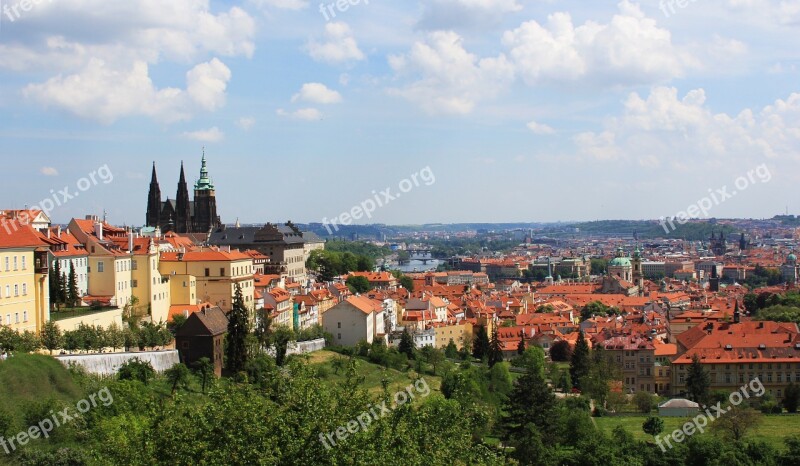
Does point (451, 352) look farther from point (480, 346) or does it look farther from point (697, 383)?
point (697, 383)

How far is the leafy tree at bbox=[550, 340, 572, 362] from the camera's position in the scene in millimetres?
81250

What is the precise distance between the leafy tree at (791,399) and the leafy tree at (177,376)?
3674cm

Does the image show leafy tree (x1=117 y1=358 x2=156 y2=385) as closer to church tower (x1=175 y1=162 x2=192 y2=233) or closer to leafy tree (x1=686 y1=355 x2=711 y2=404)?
leafy tree (x1=686 y1=355 x2=711 y2=404)

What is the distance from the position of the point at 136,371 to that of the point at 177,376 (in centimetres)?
183

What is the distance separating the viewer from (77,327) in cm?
4153

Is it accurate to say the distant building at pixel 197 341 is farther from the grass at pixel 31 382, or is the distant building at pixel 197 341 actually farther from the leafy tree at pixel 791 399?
the leafy tree at pixel 791 399

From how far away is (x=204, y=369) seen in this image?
41938 millimetres

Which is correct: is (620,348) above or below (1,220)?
below

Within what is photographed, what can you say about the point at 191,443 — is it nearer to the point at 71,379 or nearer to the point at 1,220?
the point at 71,379

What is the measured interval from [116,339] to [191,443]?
2054 cm

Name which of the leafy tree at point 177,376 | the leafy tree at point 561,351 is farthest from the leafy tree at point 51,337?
the leafy tree at point 561,351

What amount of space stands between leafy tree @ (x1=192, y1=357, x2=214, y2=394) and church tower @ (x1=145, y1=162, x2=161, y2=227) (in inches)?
2589

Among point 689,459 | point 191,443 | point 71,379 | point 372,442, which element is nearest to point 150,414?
point 191,443

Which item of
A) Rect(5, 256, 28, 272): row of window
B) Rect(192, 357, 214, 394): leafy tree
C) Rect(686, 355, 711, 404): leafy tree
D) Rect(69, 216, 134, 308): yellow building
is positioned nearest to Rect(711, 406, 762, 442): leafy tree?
Rect(686, 355, 711, 404): leafy tree
